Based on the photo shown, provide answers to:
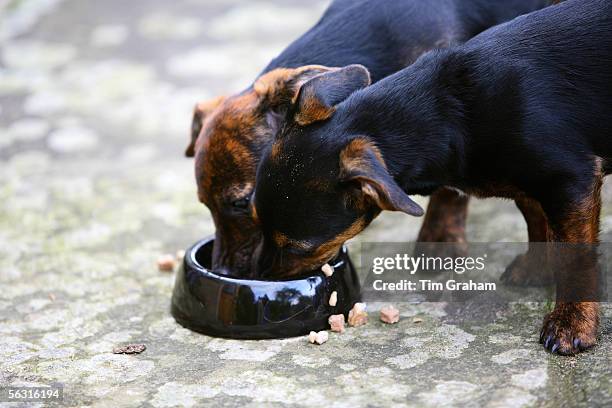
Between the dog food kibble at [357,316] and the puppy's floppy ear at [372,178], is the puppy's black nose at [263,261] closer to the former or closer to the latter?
the dog food kibble at [357,316]

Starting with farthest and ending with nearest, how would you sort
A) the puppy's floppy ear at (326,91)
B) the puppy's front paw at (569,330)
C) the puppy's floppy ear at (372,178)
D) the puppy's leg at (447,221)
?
the puppy's leg at (447,221) → the puppy's floppy ear at (326,91) → the puppy's front paw at (569,330) → the puppy's floppy ear at (372,178)

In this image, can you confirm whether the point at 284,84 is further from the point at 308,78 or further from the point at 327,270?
the point at 327,270

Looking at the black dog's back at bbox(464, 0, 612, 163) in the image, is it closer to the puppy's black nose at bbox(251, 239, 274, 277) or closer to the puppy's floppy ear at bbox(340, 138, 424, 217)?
the puppy's floppy ear at bbox(340, 138, 424, 217)

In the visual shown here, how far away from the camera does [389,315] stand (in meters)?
4.70

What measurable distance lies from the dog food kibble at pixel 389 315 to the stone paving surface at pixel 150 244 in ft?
0.13

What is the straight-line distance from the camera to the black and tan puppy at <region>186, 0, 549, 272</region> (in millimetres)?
4961

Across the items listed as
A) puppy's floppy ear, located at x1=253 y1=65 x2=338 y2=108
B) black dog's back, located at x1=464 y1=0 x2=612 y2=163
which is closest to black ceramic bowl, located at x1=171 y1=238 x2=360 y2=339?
puppy's floppy ear, located at x1=253 y1=65 x2=338 y2=108

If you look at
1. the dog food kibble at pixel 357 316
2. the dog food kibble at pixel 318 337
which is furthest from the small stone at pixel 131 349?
the dog food kibble at pixel 357 316

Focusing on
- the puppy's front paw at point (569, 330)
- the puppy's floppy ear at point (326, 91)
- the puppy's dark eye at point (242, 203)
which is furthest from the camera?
the puppy's dark eye at point (242, 203)

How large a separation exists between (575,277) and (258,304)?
1480mm

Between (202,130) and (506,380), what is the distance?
85.7 inches

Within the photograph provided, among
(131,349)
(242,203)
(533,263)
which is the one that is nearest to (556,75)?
(533,263)

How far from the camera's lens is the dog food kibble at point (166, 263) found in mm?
5629

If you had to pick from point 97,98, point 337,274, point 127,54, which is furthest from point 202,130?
point 127,54
